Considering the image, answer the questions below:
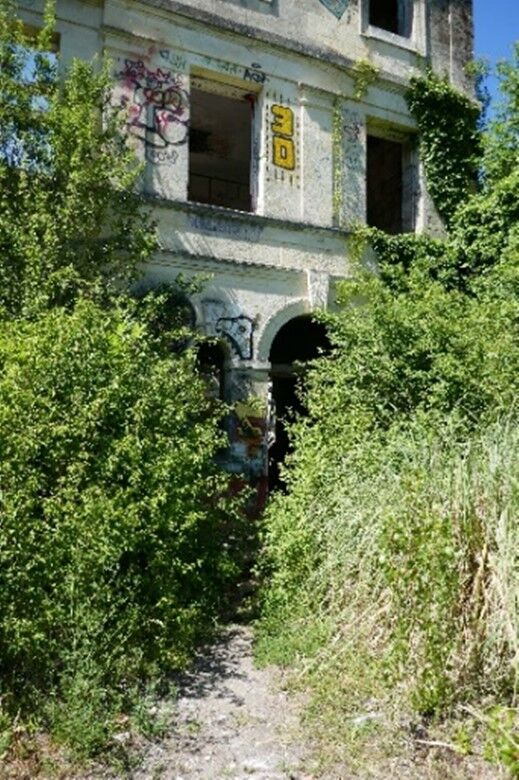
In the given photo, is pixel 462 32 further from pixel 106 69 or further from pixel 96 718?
pixel 96 718

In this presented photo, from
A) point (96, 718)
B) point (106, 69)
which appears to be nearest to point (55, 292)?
point (106, 69)

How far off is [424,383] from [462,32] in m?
8.59

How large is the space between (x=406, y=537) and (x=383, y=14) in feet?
40.8

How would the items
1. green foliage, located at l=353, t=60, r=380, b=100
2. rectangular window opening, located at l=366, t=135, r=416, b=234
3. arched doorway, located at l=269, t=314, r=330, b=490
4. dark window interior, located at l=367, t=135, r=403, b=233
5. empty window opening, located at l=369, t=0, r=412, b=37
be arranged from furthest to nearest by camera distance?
dark window interior, located at l=367, t=135, r=403, b=233 < empty window opening, located at l=369, t=0, r=412, b=37 < rectangular window opening, located at l=366, t=135, r=416, b=234 < arched doorway, located at l=269, t=314, r=330, b=490 < green foliage, located at l=353, t=60, r=380, b=100

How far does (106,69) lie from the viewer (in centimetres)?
936

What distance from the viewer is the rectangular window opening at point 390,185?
1345cm

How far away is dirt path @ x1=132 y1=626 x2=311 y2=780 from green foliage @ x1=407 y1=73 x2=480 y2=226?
381 inches

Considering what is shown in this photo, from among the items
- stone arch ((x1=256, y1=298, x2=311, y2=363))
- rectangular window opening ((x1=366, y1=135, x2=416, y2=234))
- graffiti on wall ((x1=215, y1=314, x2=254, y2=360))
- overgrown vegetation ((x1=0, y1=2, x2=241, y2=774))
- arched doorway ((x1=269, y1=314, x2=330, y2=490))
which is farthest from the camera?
rectangular window opening ((x1=366, y1=135, x2=416, y2=234))

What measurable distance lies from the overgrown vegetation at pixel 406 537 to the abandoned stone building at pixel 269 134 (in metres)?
1.66

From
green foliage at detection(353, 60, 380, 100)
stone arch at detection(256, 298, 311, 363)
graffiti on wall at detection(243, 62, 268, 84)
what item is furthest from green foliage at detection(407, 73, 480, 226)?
stone arch at detection(256, 298, 311, 363)

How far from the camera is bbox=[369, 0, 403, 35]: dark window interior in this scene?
46.4ft

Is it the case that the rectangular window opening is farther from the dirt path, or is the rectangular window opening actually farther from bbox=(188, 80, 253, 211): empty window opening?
the dirt path

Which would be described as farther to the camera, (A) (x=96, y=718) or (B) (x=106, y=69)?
(B) (x=106, y=69)

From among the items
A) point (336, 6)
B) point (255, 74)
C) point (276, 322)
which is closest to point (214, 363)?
point (276, 322)
